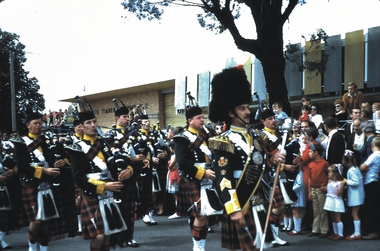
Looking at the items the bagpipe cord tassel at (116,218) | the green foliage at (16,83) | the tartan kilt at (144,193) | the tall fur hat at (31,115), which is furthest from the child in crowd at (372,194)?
the green foliage at (16,83)

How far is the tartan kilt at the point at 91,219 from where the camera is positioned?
5.11 metres

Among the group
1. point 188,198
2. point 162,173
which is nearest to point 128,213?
point 188,198

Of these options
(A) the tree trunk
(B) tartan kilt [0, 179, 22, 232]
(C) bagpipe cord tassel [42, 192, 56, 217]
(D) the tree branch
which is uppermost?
(D) the tree branch

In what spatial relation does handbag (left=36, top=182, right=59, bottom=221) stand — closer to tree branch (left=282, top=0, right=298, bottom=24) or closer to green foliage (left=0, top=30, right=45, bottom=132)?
tree branch (left=282, top=0, right=298, bottom=24)

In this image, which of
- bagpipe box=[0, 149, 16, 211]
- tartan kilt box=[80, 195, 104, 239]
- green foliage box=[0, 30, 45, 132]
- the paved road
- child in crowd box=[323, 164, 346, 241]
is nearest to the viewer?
tartan kilt box=[80, 195, 104, 239]

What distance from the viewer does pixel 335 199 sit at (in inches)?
284

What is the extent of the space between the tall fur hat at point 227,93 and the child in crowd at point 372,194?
3.81m

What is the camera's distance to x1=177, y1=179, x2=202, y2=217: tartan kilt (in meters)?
6.10

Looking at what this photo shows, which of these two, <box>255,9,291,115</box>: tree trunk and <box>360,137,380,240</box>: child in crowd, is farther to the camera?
<box>255,9,291,115</box>: tree trunk

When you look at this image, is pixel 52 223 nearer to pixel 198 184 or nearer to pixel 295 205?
pixel 198 184

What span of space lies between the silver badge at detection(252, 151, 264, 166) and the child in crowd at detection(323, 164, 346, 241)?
3598 mm

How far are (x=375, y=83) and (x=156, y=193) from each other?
865cm

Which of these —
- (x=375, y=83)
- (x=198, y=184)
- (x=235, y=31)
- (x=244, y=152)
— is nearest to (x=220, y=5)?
(x=235, y=31)

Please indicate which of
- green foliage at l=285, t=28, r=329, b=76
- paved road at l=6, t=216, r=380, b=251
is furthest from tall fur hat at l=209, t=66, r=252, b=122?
green foliage at l=285, t=28, r=329, b=76
